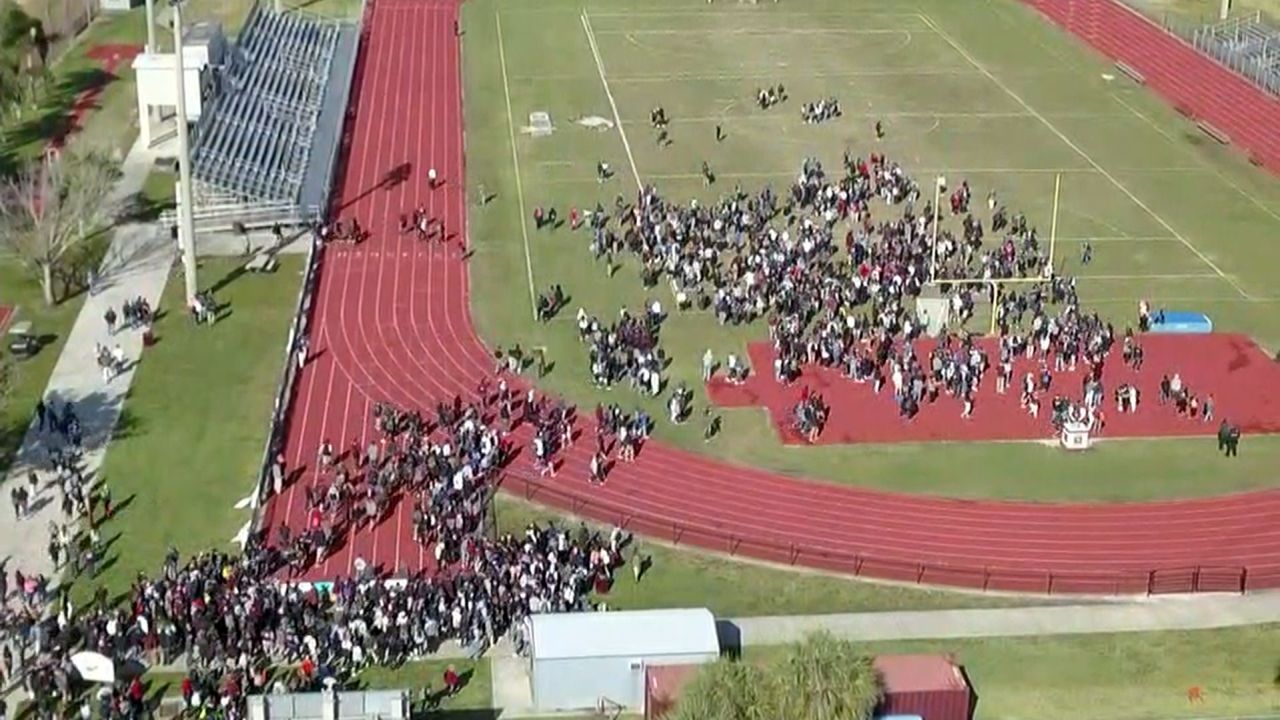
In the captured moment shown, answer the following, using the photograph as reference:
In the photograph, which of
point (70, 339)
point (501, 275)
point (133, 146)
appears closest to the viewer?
point (70, 339)

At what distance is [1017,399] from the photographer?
4647 cm

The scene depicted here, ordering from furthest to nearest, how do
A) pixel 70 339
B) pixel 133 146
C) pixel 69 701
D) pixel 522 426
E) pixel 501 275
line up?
pixel 133 146, pixel 501 275, pixel 70 339, pixel 522 426, pixel 69 701

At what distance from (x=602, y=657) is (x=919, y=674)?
17.9 feet

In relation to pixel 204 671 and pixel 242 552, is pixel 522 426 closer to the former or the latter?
pixel 242 552

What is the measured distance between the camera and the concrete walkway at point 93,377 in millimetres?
38906

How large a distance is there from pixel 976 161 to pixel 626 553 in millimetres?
30094

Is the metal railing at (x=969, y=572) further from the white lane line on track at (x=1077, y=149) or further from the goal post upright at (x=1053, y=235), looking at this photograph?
the white lane line on track at (x=1077, y=149)

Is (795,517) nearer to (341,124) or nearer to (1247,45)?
(341,124)

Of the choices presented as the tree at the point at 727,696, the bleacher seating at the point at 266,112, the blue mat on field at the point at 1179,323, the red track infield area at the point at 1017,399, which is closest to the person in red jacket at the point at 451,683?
the tree at the point at 727,696

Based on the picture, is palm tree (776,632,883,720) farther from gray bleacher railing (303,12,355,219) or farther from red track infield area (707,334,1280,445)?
gray bleacher railing (303,12,355,219)

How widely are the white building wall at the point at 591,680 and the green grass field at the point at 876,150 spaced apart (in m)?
10.3

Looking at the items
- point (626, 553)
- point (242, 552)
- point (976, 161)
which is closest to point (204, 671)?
point (242, 552)

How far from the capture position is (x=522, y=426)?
44.2m

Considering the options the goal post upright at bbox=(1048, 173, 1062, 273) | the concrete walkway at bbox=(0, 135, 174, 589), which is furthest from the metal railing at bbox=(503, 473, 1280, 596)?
the goal post upright at bbox=(1048, 173, 1062, 273)
